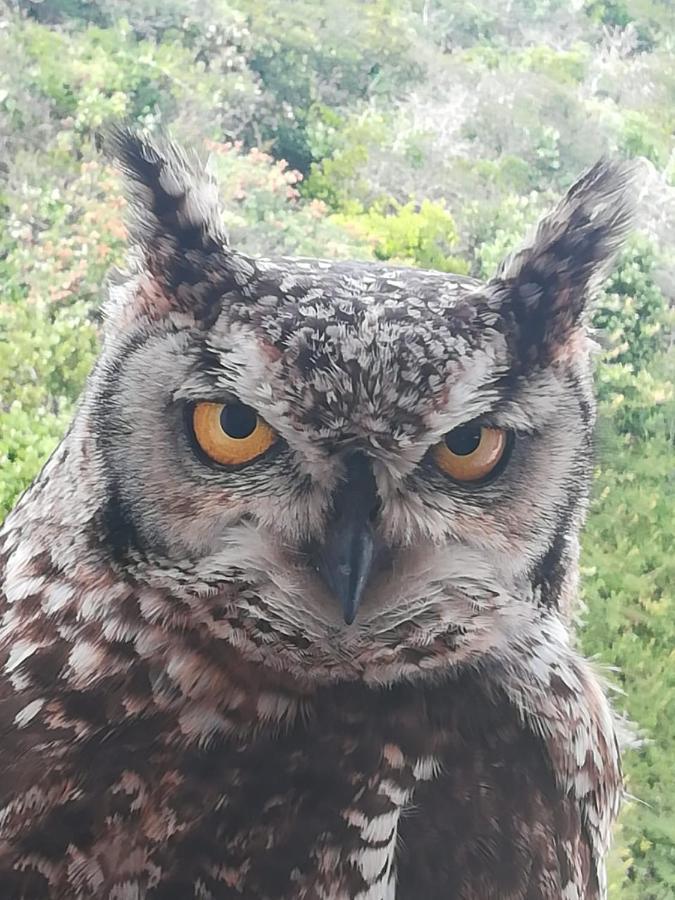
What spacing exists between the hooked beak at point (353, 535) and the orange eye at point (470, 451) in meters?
0.07

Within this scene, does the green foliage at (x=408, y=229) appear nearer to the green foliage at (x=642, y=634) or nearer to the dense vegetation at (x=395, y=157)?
the dense vegetation at (x=395, y=157)

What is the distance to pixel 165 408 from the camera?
2.54 ft

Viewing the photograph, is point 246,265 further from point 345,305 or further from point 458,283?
point 458,283

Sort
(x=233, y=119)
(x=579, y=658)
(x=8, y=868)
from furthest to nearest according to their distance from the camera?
(x=233, y=119), (x=579, y=658), (x=8, y=868)

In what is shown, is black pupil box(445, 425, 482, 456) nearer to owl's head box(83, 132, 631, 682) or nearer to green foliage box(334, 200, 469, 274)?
owl's head box(83, 132, 631, 682)

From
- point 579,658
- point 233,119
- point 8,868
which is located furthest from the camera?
point 233,119

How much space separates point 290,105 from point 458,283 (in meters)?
0.55

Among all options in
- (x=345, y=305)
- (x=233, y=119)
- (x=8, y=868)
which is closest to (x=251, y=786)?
(x=8, y=868)

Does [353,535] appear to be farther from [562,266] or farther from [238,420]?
[562,266]

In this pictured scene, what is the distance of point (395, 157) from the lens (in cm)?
124

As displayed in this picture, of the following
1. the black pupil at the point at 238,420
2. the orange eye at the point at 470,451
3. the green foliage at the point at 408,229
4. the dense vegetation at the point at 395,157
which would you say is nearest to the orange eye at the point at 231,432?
the black pupil at the point at 238,420

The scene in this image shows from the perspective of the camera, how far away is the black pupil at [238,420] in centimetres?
73

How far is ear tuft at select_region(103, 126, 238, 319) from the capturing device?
777mm

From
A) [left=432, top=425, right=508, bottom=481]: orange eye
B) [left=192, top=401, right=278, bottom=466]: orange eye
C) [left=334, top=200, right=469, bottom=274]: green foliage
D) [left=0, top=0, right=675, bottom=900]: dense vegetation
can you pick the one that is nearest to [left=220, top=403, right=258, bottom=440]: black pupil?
[left=192, top=401, right=278, bottom=466]: orange eye
